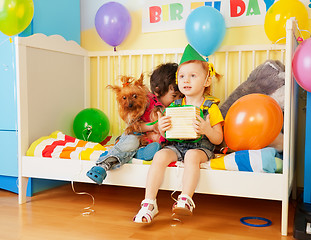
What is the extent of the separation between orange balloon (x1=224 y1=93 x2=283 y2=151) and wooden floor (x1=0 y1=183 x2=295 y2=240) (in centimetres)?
36

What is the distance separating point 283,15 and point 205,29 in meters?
0.39

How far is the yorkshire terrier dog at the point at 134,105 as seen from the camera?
1.92 meters

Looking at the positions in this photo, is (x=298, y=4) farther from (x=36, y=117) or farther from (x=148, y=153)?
(x=36, y=117)

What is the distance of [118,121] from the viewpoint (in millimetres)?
2590

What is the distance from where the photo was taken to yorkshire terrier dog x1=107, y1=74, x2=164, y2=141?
6.31 ft

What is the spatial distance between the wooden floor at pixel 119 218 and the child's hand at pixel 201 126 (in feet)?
1.31

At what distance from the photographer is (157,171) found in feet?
5.56

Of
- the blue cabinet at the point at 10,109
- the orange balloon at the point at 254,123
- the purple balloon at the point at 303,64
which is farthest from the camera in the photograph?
the blue cabinet at the point at 10,109

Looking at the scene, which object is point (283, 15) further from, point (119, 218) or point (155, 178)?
point (119, 218)

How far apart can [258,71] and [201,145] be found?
520 mm

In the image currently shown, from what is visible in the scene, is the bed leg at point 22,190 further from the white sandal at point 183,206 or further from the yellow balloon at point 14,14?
the white sandal at point 183,206

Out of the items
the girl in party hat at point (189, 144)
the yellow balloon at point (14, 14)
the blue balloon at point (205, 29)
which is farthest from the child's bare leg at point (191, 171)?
the yellow balloon at point (14, 14)

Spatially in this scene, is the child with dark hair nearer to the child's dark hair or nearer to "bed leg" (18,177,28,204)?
the child's dark hair

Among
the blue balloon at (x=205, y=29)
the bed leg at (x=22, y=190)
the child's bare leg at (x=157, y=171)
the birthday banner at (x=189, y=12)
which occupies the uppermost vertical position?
the birthday banner at (x=189, y=12)
